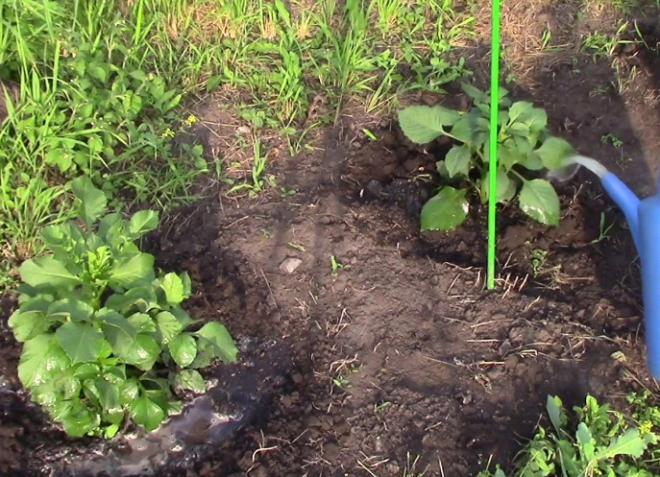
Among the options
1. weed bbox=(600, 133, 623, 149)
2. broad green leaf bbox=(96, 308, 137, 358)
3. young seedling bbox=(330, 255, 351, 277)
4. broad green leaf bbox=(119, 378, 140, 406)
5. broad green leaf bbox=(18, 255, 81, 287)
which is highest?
weed bbox=(600, 133, 623, 149)

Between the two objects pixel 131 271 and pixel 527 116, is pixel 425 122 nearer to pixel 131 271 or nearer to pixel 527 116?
pixel 527 116

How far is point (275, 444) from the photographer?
2.08m

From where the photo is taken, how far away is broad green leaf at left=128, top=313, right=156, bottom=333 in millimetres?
1915

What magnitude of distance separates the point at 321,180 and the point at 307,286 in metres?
0.45

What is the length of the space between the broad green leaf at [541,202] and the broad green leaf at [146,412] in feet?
4.25

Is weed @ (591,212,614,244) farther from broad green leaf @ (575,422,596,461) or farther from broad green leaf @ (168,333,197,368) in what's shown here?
broad green leaf @ (168,333,197,368)

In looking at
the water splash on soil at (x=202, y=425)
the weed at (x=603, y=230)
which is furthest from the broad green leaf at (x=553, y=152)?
the water splash on soil at (x=202, y=425)

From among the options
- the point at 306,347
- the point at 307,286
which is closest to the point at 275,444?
the point at 306,347

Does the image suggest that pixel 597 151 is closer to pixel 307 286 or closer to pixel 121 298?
pixel 307 286

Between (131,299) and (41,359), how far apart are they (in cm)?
26

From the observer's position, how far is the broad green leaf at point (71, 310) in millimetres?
1823

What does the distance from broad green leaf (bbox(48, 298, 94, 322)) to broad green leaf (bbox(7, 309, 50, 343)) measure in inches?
2.5

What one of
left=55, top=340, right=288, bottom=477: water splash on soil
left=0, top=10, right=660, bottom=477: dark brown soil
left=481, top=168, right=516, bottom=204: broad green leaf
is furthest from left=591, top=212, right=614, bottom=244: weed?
left=55, top=340, right=288, bottom=477: water splash on soil

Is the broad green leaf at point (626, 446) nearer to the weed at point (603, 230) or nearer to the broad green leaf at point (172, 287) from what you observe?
the weed at point (603, 230)
